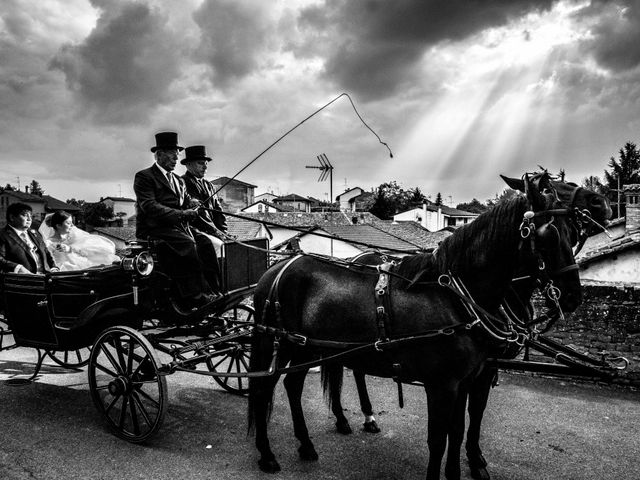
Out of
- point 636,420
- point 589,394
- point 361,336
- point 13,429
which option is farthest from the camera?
point 589,394

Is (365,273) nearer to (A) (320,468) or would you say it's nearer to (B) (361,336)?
(B) (361,336)

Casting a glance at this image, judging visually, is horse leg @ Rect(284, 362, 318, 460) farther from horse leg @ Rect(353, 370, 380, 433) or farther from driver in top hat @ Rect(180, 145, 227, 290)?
driver in top hat @ Rect(180, 145, 227, 290)

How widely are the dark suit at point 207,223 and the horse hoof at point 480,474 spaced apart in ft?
9.93

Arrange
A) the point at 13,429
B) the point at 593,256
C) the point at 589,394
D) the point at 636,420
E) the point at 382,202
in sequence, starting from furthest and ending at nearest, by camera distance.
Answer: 1. the point at 382,202
2. the point at 593,256
3. the point at 589,394
4. the point at 636,420
5. the point at 13,429

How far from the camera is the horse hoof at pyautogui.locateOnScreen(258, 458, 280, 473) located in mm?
4070

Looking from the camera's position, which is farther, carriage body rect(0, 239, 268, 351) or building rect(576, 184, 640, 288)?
building rect(576, 184, 640, 288)

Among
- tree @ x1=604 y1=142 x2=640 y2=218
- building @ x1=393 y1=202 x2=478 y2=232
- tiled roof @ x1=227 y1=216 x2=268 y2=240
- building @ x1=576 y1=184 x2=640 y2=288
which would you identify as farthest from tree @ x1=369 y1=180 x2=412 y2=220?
building @ x1=576 y1=184 x2=640 y2=288

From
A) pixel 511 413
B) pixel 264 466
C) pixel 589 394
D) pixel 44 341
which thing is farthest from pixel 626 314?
pixel 44 341

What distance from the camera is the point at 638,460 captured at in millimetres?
4289

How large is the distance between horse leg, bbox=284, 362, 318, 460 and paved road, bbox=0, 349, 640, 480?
0.11 metres

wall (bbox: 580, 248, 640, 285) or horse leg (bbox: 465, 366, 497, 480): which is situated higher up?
wall (bbox: 580, 248, 640, 285)

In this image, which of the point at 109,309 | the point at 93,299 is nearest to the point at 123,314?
the point at 109,309

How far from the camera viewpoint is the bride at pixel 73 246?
6887 mm

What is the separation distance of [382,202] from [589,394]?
236 feet
